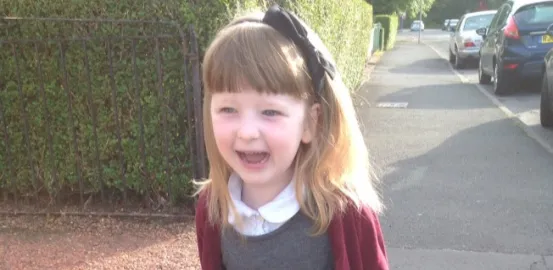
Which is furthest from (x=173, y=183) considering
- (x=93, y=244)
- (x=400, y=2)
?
(x=400, y=2)

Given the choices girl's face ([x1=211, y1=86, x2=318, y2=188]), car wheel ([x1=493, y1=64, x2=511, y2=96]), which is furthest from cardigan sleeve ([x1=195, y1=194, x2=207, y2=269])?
car wheel ([x1=493, y1=64, x2=511, y2=96])

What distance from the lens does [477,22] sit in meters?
17.8

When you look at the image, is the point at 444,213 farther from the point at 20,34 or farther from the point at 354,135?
the point at 20,34

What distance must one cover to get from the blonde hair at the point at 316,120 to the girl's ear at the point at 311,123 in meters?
0.02

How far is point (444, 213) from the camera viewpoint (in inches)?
183

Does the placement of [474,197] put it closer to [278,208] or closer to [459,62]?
[278,208]

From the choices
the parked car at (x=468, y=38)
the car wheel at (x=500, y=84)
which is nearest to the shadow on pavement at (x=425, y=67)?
the parked car at (x=468, y=38)

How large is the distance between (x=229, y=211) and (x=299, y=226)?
220 mm

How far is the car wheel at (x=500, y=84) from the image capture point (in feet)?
34.0

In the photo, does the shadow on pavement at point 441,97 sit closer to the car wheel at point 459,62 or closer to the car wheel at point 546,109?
the car wheel at point 546,109

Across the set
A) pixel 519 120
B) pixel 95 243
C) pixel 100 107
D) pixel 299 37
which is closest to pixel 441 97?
pixel 519 120

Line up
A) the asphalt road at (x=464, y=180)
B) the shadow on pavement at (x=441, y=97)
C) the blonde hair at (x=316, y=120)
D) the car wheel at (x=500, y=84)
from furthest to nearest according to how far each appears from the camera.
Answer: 1. the car wheel at (x=500, y=84)
2. the shadow on pavement at (x=441, y=97)
3. the asphalt road at (x=464, y=180)
4. the blonde hair at (x=316, y=120)

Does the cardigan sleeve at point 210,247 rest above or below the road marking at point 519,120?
above

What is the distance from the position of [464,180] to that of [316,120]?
405 cm
